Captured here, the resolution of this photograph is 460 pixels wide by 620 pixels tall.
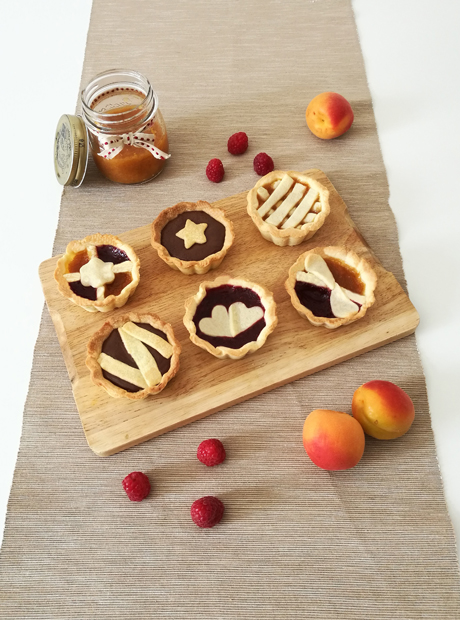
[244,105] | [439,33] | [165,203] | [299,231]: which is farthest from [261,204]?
[439,33]

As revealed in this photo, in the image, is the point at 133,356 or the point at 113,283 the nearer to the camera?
the point at 133,356

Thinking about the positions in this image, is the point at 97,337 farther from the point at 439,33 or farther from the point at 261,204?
the point at 439,33

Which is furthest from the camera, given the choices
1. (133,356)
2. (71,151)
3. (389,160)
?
(389,160)

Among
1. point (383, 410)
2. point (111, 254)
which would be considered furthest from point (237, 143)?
point (383, 410)

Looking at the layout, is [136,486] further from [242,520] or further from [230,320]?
[230,320]

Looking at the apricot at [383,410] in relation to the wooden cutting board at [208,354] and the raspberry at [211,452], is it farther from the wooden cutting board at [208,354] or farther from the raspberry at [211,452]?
the raspberry at [211,452]

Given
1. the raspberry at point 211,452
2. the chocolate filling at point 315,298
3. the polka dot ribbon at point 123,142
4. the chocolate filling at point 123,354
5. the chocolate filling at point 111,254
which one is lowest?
the raspberry at point 211,452

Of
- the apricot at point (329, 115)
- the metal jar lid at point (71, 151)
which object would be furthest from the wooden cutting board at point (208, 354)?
the apricot at point (329, 115)
